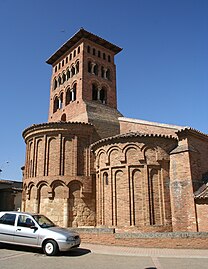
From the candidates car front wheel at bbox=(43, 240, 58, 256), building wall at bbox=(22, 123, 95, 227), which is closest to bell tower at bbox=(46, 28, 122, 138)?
building wall at bbox=(22, 123, 95, 227)

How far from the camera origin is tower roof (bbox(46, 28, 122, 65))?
26016 millimetres

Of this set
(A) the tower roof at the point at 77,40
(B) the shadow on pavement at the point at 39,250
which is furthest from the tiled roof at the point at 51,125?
(A) the tower roof at the point at 77,40

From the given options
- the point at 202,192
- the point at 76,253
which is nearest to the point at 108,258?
the point at 76,253

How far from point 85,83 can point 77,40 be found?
5.82 m

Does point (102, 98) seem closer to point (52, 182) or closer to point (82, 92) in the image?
point (82, 92)

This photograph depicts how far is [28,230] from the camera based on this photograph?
9289 mm

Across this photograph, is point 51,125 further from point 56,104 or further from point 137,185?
point 56,104

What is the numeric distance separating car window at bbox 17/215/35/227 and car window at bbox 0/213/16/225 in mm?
276

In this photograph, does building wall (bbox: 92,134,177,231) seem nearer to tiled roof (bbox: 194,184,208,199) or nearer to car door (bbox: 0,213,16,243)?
tiled roof (bbox: 194,184,208,199)

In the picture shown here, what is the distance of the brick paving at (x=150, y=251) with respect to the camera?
9320 mm

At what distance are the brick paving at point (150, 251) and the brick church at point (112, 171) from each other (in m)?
3.95

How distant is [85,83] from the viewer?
2414cm

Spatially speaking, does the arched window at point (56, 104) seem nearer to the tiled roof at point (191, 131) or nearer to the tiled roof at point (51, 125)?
the tiled roof at point (51, 125)

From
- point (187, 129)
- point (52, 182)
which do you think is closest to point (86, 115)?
point (52, 182)
